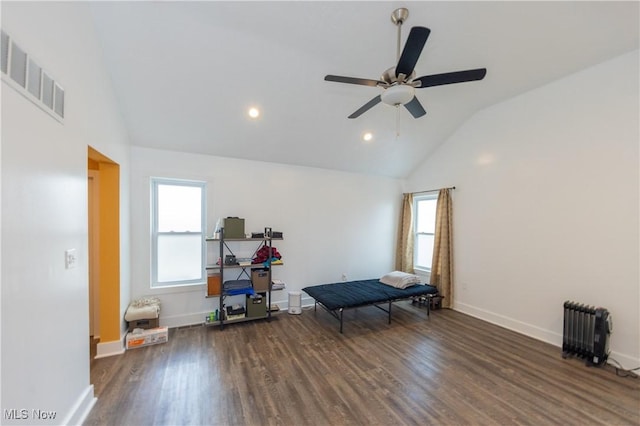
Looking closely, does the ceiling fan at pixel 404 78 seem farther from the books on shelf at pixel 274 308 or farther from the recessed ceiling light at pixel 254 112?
the books on shelf at pixel 274 308

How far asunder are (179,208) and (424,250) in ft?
14.6

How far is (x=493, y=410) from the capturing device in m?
1.96

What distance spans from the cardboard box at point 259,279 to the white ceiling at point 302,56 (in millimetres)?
1810

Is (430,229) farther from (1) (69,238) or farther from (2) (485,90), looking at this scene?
(1) (69,238)

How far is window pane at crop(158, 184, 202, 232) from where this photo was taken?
3.51 metres

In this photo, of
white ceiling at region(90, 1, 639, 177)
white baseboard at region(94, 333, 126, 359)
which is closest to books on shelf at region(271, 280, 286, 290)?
white baseboard at region(94, 333, 126, 359)

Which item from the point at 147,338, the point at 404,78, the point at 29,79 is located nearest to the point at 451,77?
the point at 404,78

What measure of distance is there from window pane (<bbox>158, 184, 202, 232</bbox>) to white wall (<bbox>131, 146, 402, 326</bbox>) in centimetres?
21

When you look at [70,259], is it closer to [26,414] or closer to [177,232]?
[26,414]

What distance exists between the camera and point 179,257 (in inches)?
142

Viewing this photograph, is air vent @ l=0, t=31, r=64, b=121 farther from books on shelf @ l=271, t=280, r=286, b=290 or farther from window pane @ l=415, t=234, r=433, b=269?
window pane @ l=415, t=234, r=433, b=269

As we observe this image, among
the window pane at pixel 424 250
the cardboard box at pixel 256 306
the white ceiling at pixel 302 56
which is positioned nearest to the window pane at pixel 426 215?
the window pane at pixel 424 250

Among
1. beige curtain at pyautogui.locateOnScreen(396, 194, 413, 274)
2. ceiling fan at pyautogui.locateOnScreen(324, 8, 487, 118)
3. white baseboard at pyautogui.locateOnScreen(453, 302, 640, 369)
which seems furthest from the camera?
beige curtain at pyautogui.locateOnScreen(396, 194, 413, 274)

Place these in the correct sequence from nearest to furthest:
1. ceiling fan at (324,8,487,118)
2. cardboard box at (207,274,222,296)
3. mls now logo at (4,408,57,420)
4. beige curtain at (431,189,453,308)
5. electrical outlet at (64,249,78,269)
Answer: mls now logo at (4,408,57,420) < electrical outlet at (64,249,78,269) < ceiling fan at (324,8,487,118) < cardboard box at (207,274,222,296) < beige curtain at (431,189,453,308)
